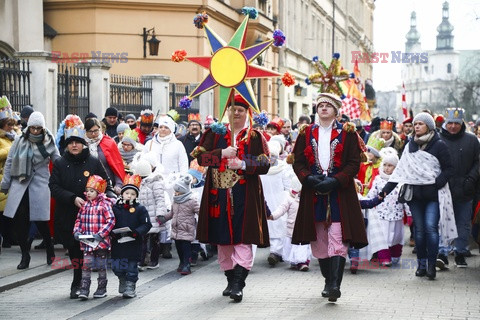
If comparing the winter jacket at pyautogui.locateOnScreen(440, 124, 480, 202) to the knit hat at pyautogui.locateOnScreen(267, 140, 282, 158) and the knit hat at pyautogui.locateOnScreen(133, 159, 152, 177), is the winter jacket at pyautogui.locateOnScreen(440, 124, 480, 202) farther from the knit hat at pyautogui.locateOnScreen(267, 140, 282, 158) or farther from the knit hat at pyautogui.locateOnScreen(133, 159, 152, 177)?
the knit hat at pyautogui.locateOnScreen(133, 159, 152, 177)

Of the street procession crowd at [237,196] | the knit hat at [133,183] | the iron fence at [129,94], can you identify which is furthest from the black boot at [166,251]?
the iron fence at [129,94]

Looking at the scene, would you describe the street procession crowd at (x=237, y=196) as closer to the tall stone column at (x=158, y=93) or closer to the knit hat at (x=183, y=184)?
the knit hat at (x=183, y=184)

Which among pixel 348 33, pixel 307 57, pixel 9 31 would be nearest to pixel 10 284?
pixel 9 31

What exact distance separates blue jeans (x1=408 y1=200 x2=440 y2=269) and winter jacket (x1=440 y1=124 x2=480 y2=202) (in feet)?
3.59

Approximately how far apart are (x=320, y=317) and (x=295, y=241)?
3.88ft

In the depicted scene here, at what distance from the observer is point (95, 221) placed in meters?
9.60

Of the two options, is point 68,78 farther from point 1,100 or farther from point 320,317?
point 320,317

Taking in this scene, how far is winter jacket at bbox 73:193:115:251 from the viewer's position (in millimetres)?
9578

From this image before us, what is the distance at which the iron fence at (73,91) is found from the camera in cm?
1655

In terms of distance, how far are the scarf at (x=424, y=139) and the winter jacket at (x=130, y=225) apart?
135 inches

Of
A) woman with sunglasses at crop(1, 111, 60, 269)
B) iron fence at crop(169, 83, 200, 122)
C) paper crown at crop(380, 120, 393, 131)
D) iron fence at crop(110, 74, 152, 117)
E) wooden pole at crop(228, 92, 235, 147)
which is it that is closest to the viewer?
wooden pole at crop(228, 92, 235, 147)

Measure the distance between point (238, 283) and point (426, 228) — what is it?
2792 millimetres

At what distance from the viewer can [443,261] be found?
1180cm

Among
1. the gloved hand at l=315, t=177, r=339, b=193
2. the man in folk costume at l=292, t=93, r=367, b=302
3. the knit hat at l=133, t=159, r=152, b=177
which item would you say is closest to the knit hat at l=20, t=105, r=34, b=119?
the knit hat at l=133, t=159, r=152, b=177
